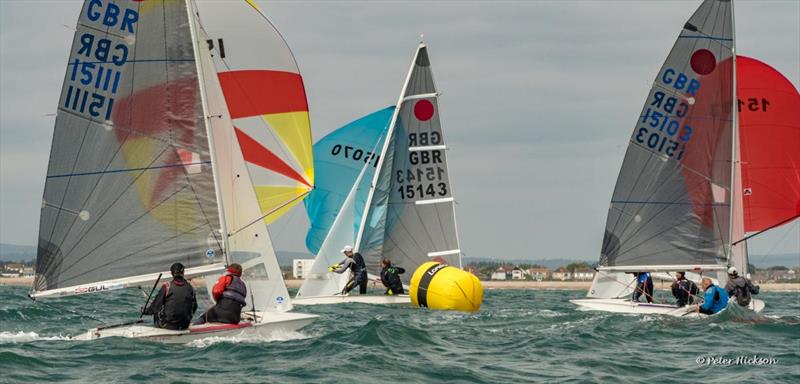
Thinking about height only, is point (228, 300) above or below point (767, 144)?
below

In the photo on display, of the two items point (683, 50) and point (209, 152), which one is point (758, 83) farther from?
point (209, 152)

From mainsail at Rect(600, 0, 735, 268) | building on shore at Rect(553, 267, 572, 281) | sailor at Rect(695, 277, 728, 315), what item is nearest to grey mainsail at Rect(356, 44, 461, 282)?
mainsail at Rect(600, 0, 735, 268)

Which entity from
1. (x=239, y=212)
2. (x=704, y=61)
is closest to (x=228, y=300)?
(x=239, y=212)

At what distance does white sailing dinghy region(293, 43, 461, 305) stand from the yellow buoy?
6.28 meters

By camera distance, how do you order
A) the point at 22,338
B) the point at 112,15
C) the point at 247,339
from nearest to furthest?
1. the point at 247,339
2. the point at 112,15
3. the point at 22,338

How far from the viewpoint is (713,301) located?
74.8ft

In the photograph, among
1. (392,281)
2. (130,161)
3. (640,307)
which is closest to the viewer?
(130,161)

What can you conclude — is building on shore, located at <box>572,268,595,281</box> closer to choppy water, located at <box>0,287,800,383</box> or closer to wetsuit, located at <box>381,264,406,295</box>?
wetsuit, located at <box>381,264,406,295</box>

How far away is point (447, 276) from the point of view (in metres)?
26.3

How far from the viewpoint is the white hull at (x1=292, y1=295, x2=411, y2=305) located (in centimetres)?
2970

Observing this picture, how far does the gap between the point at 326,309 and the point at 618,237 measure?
729 cm

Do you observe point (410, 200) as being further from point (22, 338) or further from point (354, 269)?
point (22, 338)

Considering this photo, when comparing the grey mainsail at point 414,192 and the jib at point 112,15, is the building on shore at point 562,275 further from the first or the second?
the jib at point 112,15

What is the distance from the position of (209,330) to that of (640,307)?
1202cm
